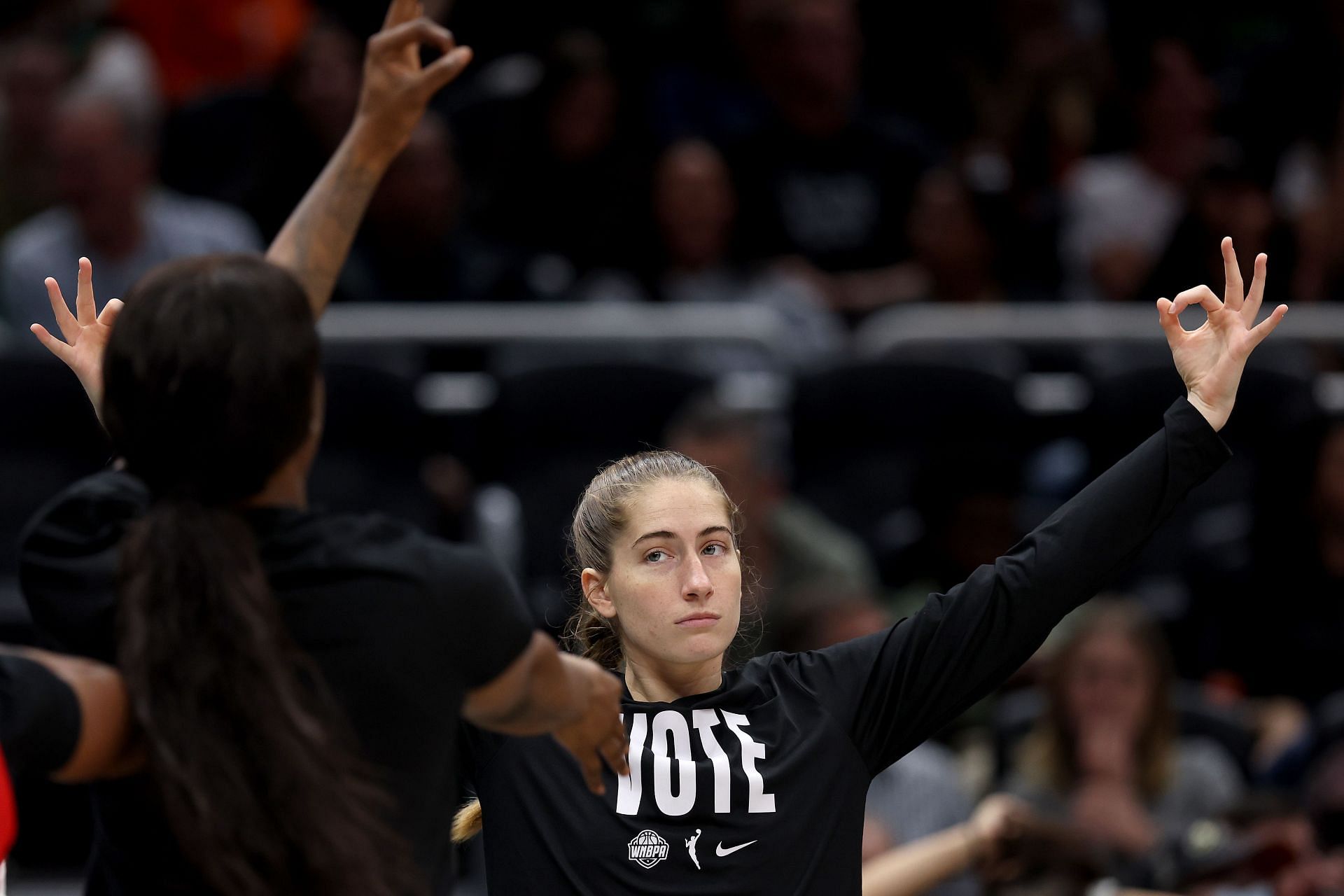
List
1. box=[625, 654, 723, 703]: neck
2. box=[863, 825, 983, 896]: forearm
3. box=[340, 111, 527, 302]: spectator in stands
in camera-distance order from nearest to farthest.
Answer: box=[625, 654, 723, 703]: neck
box=[863, 825, 983, 896]: forearm
box=[340, 111, 527, 302]: spectator in stands

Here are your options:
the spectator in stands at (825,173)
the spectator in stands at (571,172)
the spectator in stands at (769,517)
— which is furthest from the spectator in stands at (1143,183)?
the spectator in stands at (769,517)

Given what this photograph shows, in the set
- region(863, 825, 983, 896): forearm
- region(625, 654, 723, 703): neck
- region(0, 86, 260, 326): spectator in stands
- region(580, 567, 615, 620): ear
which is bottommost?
Answer: region(863, 825, 983, 896): forearm

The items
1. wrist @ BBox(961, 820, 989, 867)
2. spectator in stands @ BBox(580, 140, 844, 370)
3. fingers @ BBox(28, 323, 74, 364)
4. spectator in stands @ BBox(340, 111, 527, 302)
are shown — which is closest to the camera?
fingers @ BBox(28, 323, 74, 364)

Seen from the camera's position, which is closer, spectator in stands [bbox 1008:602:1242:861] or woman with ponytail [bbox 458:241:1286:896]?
woman with ponytail [bbox 458:241:1286:896]

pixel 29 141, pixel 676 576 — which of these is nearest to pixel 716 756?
pixel 676 576

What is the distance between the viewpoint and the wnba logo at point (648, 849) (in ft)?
8.04

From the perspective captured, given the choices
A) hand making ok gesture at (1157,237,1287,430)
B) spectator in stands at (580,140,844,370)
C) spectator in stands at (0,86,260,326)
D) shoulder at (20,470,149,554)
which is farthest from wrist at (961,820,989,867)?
spectator in stands at (0,86,260,326)

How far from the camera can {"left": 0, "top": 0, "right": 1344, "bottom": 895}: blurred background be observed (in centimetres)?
509

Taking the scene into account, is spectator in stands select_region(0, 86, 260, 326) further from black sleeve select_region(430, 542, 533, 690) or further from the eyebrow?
black sleeve select_region(430, 542, 533, 690)

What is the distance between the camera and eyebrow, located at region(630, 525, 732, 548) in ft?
8.74

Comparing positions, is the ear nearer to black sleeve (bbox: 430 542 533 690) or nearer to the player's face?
the player's face

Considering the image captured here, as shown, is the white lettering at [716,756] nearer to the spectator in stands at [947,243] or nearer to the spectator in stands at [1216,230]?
the spectator in stands at [947,243]

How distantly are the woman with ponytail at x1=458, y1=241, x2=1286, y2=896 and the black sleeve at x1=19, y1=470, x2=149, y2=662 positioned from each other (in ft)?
2.45

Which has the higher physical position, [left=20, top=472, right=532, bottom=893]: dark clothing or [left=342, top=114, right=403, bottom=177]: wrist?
[left=342, top=114, right=403, bottom=177]: wrist
